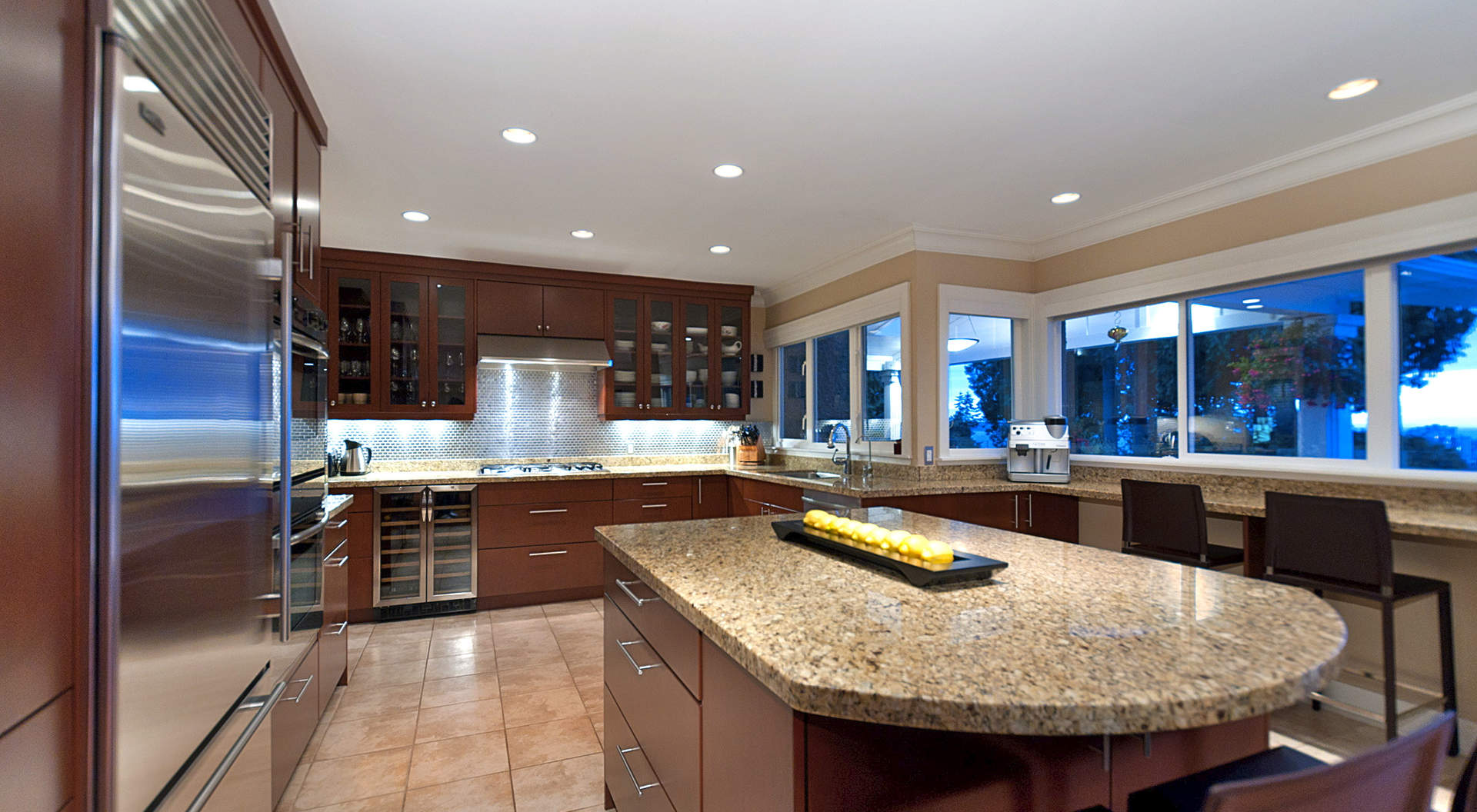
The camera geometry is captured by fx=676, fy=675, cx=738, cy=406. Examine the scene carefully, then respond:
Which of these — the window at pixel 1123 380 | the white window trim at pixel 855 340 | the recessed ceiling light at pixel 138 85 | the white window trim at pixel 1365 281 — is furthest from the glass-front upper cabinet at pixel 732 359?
the recessed ceiling light at pixel 138 85

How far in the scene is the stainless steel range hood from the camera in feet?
16.1

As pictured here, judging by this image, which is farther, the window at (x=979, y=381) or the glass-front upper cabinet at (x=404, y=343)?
the glass-front upper cabinet at (x=404, y=343)

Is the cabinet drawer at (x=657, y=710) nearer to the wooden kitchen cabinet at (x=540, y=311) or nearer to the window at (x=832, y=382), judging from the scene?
the window at (x=832, y=382)

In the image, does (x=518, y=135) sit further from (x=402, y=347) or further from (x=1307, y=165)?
(x=1307, y=165)

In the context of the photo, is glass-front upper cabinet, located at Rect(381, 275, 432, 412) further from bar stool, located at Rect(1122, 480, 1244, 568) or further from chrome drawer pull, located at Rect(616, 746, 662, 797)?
bar stool, located at Rect(1122, 480, 1244, 568)

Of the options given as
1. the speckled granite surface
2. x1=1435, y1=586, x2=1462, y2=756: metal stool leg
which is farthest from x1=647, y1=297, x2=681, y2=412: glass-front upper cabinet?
x1=1435, y1=586, x2=1462, y2=756: metal stool leg

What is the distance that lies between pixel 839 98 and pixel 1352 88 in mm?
1865

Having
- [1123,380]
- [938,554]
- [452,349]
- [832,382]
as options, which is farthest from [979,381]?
[452,349]

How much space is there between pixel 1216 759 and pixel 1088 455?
10.6 feet

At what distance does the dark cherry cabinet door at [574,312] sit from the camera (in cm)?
521

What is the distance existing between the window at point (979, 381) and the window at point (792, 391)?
1548 millimetres

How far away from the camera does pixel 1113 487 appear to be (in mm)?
3830

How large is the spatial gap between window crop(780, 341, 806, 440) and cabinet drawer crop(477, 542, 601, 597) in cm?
196

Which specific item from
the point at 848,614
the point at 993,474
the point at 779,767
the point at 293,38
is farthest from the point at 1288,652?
the point at 993,474
